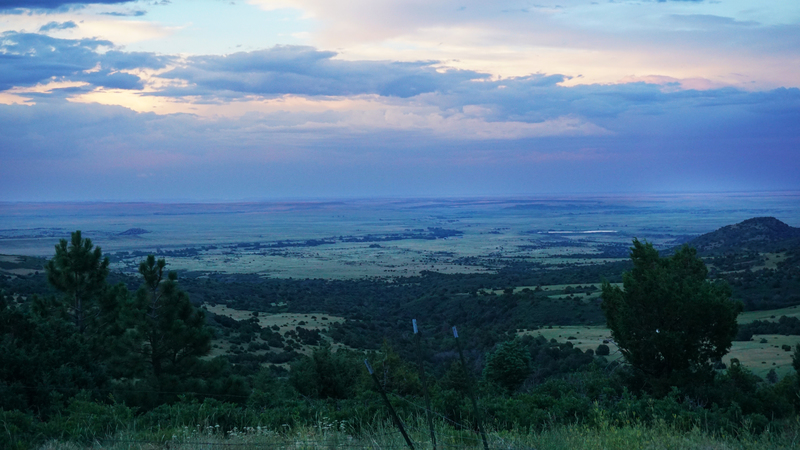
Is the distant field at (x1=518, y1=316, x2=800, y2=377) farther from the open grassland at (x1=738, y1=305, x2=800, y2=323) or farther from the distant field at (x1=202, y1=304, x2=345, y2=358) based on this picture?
the distant field at (x1=202, y1=304, x2=345, y2=358)

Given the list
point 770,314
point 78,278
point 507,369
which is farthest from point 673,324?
point 770,314

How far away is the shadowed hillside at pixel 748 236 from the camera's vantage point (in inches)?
3208

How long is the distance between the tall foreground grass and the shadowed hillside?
8350cm

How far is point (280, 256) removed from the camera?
115312 millimetres

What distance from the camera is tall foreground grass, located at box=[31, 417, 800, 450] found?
561 cm

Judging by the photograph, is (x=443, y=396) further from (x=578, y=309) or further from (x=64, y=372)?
(x=578, y=309)

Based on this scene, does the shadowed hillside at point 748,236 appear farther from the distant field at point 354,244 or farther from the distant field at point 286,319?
the distant field at point 286,319

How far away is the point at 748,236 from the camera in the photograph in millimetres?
87125

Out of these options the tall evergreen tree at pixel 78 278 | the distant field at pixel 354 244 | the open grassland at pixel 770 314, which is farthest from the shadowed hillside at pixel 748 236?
the tall evergreen tree at pixel 78 278

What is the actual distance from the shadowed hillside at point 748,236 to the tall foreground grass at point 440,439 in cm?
8350

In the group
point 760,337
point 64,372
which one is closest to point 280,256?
point 760,337

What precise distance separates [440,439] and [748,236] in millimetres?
97327

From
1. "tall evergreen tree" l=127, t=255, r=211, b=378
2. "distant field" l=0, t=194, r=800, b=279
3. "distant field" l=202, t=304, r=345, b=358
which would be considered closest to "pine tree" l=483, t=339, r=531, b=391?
"tall evergreen tree" l=127, t=255, r=211, b=378

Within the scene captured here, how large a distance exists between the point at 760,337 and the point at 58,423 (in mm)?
30435
